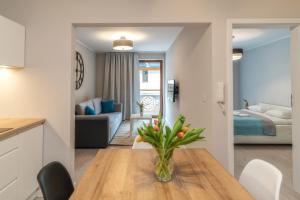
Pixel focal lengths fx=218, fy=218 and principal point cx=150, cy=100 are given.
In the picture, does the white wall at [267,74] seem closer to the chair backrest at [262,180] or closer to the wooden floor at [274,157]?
the wooden floor at [274,157]

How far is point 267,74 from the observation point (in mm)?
6047

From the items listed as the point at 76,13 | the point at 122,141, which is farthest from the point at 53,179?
the point at 122,141

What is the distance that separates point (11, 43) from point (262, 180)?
2557 mm

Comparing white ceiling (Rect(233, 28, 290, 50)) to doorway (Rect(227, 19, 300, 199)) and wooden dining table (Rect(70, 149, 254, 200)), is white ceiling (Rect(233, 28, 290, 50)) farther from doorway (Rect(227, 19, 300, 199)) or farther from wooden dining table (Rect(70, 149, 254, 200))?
wooden dining table (Rect(70, 149, 254, 200))

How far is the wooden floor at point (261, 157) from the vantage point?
2.95 metres

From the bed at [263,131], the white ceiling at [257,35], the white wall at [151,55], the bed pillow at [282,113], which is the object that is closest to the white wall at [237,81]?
the white ceiling at [257,35]

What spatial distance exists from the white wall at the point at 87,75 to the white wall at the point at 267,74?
517cm

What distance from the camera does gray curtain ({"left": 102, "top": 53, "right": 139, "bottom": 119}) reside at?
7809 mm

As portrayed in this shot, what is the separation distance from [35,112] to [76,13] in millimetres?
1246

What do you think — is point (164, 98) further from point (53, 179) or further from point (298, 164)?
point (53, 179)

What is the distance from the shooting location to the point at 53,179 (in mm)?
1208

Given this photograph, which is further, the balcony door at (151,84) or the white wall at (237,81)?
the balcony door at (151,84)

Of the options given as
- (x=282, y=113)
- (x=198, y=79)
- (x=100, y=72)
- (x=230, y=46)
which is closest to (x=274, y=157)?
(x=282, y=113)

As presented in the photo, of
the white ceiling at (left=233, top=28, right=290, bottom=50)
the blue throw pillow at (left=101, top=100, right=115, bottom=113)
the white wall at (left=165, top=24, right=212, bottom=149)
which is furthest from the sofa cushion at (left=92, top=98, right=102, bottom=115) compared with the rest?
the white ceiling at (left=233, top=28, right=290, bottom=50)
